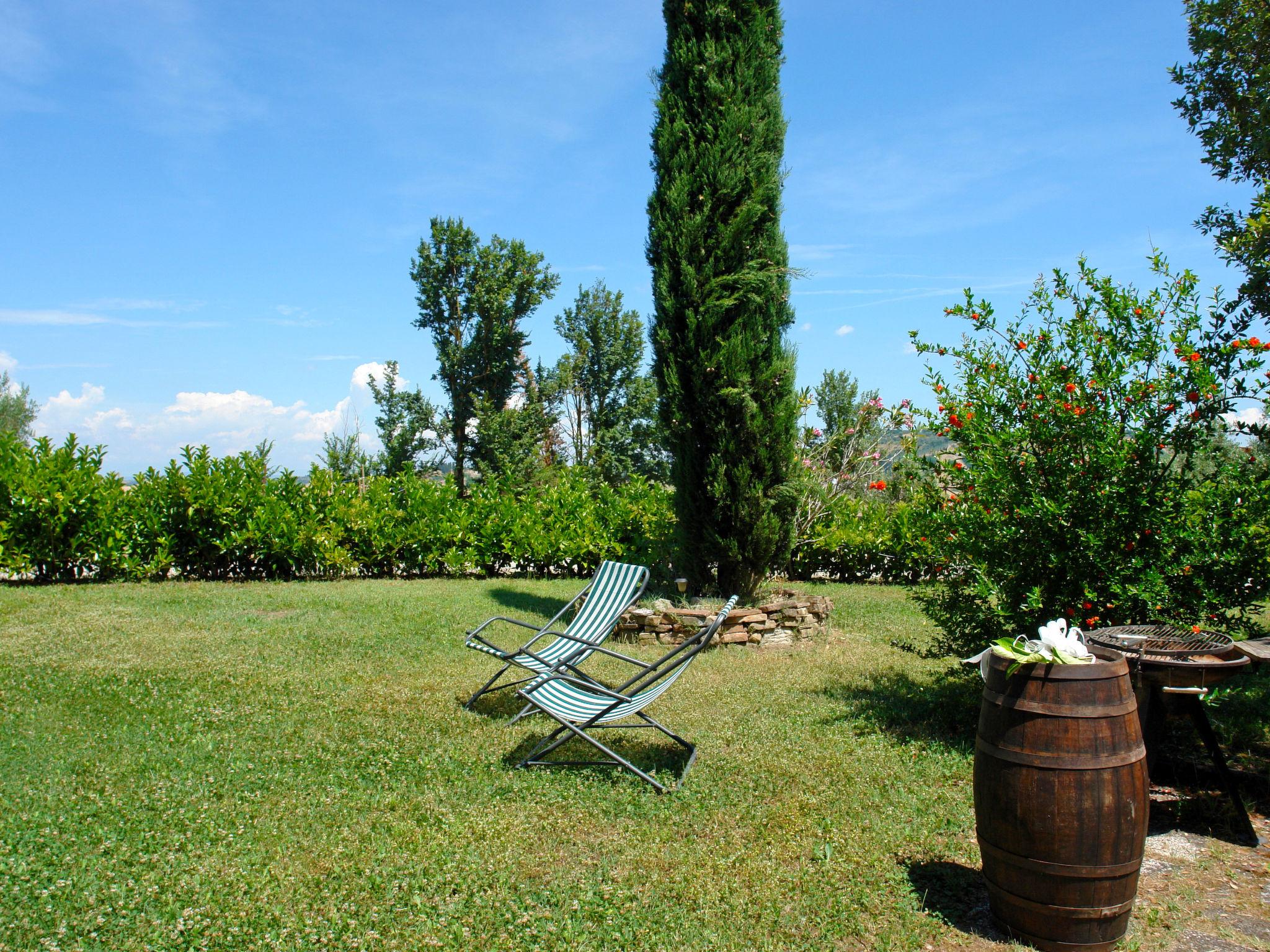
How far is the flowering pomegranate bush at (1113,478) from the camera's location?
391 centimetres

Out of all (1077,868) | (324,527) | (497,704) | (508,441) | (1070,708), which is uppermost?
(508,441)

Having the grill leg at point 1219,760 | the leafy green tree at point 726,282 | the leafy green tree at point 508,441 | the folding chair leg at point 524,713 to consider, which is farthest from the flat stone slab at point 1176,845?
the leafy green tree at point 508,441

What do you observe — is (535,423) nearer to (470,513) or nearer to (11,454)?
(470,513)

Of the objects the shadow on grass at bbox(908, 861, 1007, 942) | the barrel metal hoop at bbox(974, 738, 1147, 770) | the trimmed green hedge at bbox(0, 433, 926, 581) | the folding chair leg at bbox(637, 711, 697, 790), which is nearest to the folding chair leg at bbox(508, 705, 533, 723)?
the folding chair leg at bbox(637, 711, 697, 790)

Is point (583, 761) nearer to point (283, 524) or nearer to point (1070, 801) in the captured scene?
point (1070, 801)

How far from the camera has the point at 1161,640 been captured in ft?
11.5

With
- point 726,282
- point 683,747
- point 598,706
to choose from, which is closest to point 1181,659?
point 683,747

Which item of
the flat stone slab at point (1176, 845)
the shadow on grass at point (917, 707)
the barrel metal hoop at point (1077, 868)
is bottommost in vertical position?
the flat stone slab at point (1176, 845)

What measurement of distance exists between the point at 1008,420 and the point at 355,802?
3.82m

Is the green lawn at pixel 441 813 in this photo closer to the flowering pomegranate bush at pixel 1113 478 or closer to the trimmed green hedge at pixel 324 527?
the flowering pomegranate bush at pixel 1113 478

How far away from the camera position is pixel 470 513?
35.9ft

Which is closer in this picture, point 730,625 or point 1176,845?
point 1176,845

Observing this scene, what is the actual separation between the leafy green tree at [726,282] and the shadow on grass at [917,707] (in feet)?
6.81

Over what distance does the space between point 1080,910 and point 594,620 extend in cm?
370
